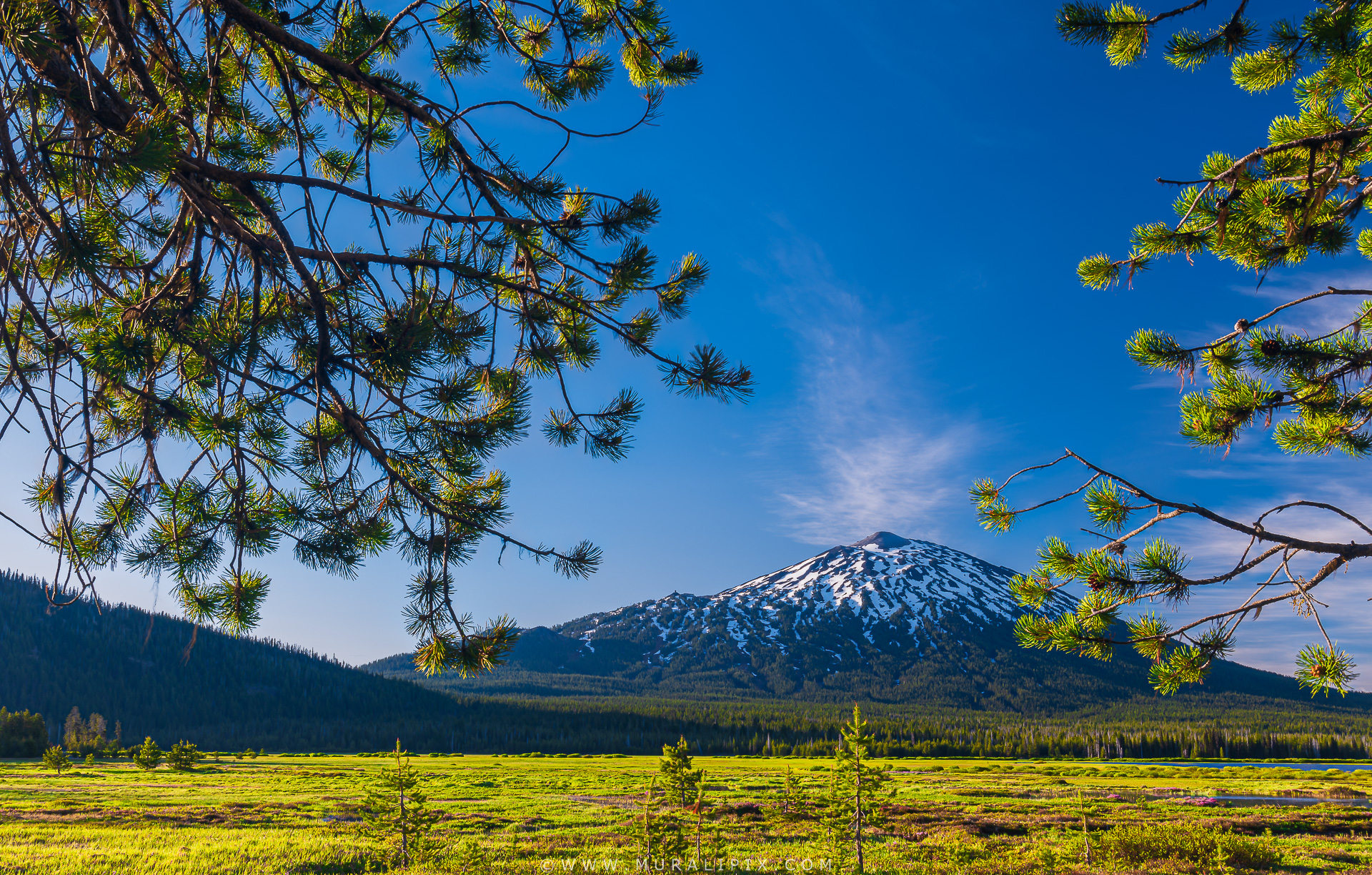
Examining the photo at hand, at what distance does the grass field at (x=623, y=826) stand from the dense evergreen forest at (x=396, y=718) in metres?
53.5

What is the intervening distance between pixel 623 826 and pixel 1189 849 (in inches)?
766

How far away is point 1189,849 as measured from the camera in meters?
20.2

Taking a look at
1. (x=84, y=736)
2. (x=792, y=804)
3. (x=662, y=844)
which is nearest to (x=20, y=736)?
(x=84, y=736)

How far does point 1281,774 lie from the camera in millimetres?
65375

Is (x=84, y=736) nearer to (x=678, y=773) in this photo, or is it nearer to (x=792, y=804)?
(x=792, y=804)

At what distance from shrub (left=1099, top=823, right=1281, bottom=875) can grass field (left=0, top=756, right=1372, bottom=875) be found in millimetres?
62

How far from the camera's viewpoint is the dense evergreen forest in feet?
354

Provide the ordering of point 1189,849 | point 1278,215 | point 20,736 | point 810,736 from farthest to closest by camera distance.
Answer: point 810,736
point 20,736
point 1189,849
point 1278,215

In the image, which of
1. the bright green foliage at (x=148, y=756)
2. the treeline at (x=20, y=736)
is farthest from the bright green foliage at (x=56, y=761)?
the treeline at (x=20, y=736)

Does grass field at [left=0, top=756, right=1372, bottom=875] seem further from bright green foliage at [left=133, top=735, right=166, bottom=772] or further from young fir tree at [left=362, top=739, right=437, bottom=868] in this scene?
bright green foliage at [left=133, top=735, right=166, bottom=772]

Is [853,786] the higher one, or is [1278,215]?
[1278,215]

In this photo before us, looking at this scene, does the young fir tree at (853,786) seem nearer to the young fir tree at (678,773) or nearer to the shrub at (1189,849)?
the young fir tree at (678,773)

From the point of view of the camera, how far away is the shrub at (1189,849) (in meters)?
19.2

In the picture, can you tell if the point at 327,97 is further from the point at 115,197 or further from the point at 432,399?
the point at 432,399
